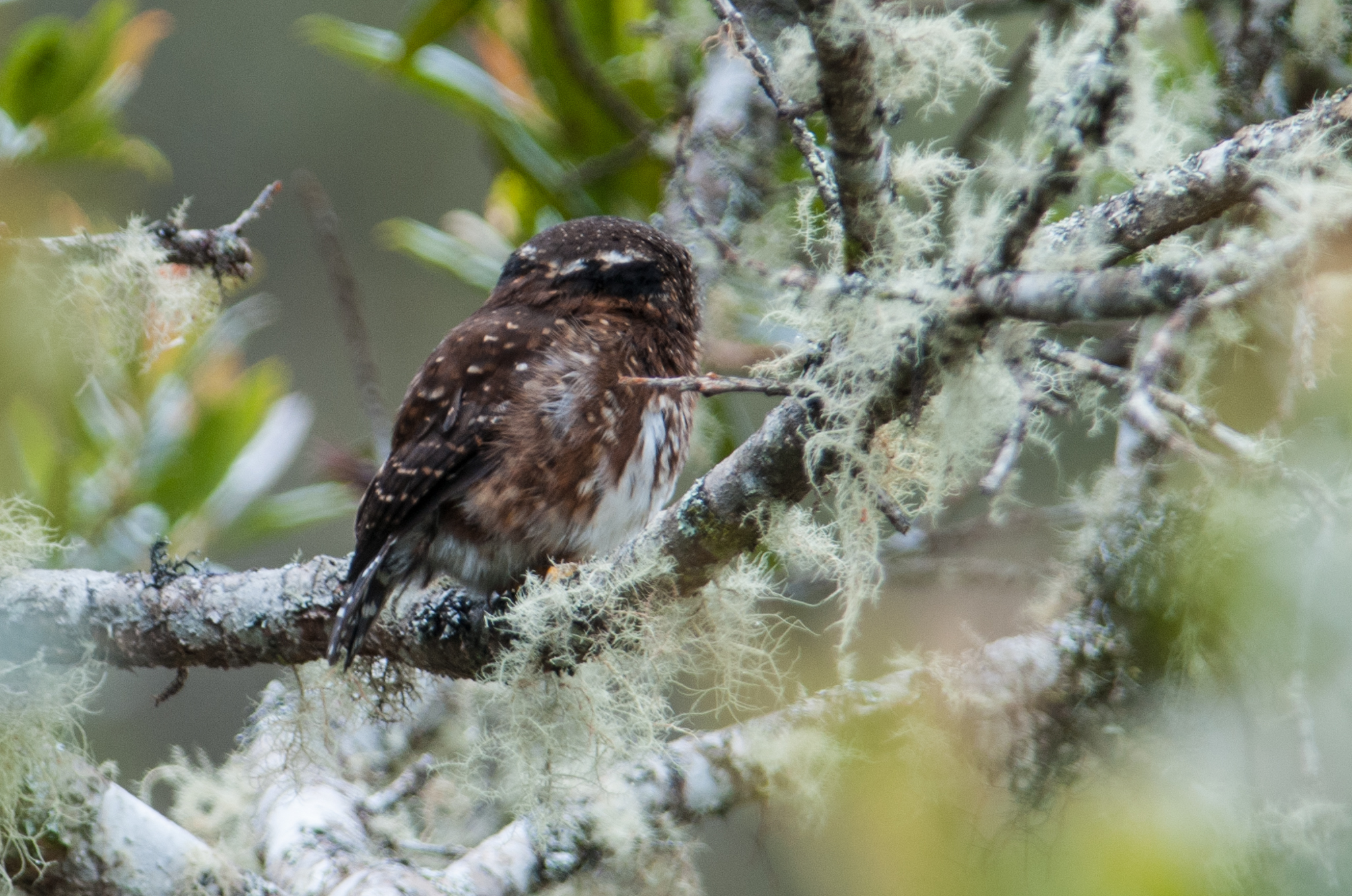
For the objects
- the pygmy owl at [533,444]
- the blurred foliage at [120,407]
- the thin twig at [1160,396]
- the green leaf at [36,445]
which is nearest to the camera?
the thin twig at [1160,396]

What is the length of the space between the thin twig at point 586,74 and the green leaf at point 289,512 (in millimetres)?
1211

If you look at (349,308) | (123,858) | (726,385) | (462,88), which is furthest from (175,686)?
(462,88)

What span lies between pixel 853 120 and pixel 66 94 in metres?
2.15

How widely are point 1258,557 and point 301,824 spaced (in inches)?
65.0

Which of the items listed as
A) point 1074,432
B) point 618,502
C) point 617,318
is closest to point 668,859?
point 618,502

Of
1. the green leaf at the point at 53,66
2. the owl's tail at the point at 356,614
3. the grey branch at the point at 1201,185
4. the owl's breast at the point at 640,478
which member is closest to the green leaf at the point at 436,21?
the green leaf at the point at 53,66

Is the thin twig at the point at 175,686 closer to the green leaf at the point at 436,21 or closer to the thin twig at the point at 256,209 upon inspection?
the thin twig at the point at 256,209

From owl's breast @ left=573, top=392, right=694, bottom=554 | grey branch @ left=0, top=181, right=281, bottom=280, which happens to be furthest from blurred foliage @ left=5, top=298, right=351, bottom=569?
owl's breast @ left=573, top=392, right=694, bottom=554

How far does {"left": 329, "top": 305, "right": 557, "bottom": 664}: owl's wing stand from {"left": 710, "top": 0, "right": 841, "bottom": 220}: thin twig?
0.84 metres

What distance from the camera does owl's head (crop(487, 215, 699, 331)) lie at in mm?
2025

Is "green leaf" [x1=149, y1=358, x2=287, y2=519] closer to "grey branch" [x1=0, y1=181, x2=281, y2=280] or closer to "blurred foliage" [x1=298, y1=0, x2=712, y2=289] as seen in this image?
"blurred foliage" [x1=298, y1=0, x2=712, y2=289]

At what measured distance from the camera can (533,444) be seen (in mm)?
1867

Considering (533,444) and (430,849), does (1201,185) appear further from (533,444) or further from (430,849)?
(430,849)

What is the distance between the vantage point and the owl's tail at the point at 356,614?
1755 mm
